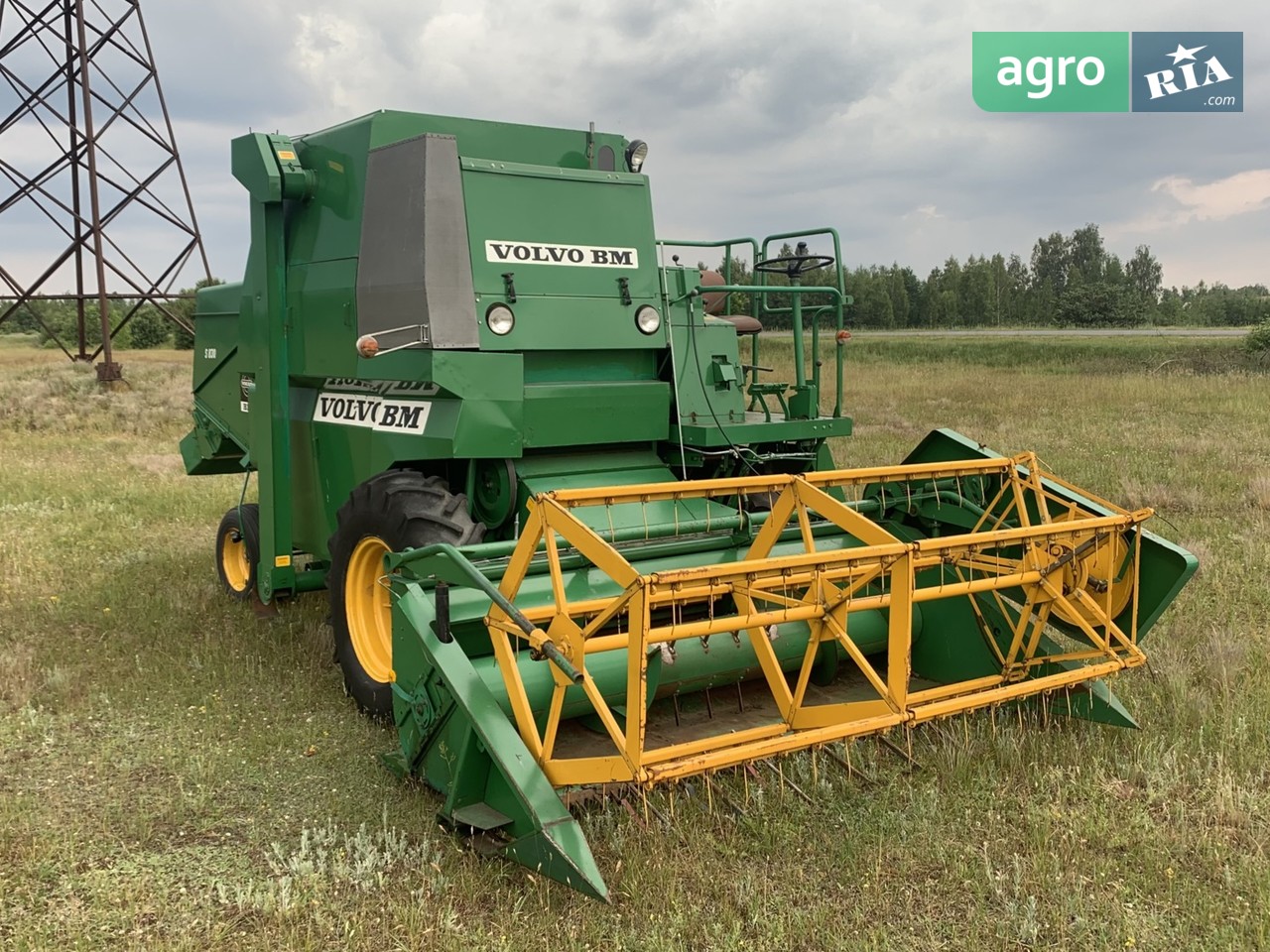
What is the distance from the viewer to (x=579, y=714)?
160 inches

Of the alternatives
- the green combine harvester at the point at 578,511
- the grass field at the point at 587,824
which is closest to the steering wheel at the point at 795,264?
the green combine harvester at the point at 578,511

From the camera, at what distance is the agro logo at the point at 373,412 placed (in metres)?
4.93

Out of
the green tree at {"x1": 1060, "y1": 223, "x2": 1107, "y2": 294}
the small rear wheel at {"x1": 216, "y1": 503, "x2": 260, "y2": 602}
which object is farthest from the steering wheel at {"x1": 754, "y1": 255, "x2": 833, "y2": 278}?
the green tree at {"x1": 1060, "y1": 223, "x2": 1107, "y2": 294}

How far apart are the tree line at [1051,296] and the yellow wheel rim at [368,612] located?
1798 inches

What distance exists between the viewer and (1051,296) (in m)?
65.6

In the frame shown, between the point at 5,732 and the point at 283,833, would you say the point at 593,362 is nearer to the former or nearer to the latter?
the point at 283,833

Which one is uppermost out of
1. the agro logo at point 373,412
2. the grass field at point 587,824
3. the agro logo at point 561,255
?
the agro logo at point 561,255

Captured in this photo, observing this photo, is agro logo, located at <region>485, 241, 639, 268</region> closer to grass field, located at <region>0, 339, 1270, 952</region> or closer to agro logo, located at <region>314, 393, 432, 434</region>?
agro logo, located at <region>314, 393, 432, 434</region>

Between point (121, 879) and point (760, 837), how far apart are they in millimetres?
2168

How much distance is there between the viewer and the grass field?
3164 mm

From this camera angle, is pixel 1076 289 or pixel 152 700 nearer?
pixel 152 700

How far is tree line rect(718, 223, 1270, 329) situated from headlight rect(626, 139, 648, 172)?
44337 millimetres

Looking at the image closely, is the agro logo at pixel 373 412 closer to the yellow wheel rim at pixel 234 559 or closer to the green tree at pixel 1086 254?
the yellow wheel rim at pixel 234 559

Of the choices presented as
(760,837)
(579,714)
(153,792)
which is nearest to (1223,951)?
(760,837)
